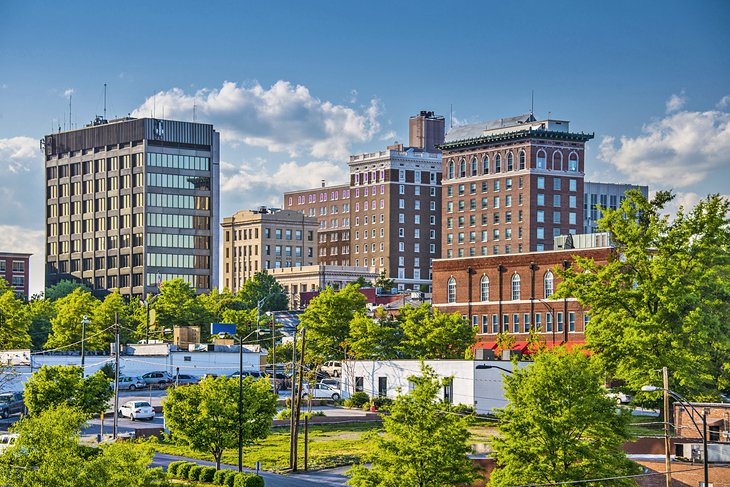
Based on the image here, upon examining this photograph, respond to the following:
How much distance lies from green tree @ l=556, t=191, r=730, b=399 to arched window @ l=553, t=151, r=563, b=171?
97.4 m

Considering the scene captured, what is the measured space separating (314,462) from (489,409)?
22252 mm

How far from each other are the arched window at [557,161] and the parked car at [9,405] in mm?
102050

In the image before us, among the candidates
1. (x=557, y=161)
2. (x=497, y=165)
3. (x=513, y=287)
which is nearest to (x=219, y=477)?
(x=513, y=287)

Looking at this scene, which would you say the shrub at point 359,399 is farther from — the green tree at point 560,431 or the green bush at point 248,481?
the green tree at point 560,431

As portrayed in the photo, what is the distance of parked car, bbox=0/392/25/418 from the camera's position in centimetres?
9931

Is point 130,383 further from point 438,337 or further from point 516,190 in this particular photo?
point 516,190

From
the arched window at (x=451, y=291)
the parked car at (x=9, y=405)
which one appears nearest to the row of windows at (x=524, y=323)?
the arched window at (x=451, y=291)

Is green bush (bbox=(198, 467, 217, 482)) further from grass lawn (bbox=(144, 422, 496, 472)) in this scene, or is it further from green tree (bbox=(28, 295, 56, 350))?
green tree (bbox=(28, 295, 56, 350))

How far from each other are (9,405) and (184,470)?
3275cm

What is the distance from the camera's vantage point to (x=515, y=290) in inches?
5084

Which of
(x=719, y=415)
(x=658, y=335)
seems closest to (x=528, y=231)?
(x=658, y=335)

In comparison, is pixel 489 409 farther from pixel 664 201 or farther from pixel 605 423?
pixel 605 423

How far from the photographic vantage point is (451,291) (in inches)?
5340

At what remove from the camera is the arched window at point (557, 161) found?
7318 inches
